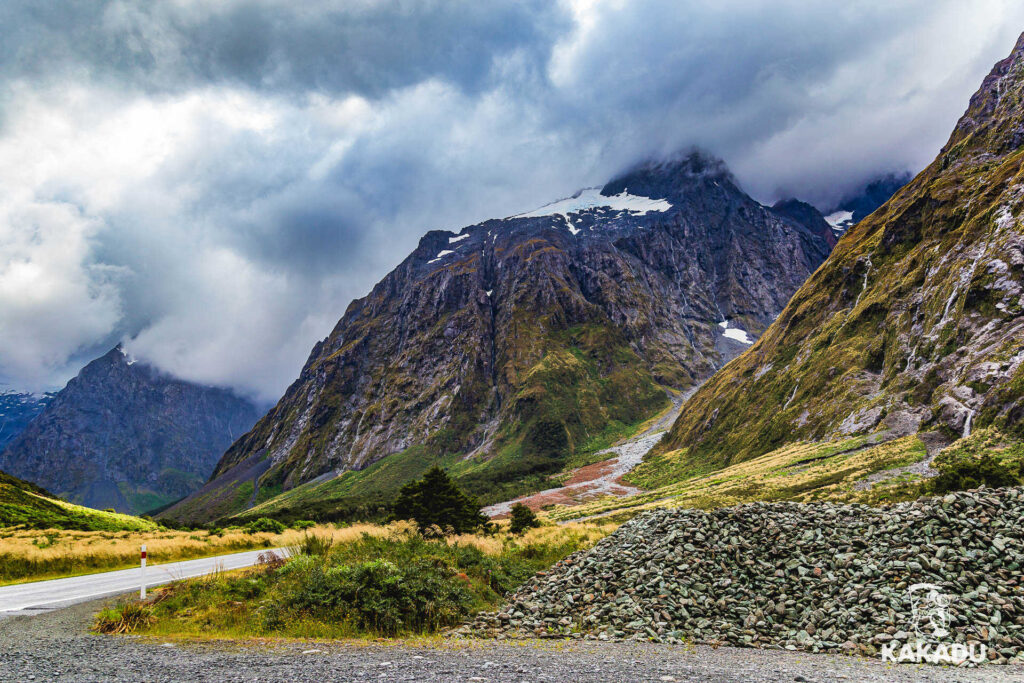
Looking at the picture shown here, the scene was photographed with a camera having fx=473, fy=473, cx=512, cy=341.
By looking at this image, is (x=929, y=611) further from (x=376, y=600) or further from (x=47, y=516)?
(x=47, y=516)

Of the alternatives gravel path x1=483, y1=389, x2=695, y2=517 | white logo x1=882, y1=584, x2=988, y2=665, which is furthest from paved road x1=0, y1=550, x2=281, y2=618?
gravel path x1=483, y1=389, x2=695, y2=517

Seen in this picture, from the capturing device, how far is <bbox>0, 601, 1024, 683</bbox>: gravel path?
8.22 m

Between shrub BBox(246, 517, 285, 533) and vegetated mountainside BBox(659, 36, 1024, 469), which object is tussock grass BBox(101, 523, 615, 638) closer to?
shrub BBox(246, 517, 285, 533)

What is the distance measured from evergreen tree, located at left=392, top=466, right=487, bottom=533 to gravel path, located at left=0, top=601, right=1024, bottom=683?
69.9 ft

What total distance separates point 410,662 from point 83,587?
50.0ft

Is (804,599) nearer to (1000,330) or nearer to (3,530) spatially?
(3,530)

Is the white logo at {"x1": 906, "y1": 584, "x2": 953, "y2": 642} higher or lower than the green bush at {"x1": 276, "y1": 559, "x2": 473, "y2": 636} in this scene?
lower

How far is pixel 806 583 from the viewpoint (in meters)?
12.7

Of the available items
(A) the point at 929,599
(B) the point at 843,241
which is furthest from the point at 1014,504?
(B) the point at 843,241

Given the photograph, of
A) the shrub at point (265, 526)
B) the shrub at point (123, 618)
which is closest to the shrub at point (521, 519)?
the shrub at point (265, 526)

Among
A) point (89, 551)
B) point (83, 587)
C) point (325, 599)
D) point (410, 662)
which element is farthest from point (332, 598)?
point (89, 551)

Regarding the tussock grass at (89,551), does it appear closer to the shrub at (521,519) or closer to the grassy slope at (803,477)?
the shrub at (521,519)

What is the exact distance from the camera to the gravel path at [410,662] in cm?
822

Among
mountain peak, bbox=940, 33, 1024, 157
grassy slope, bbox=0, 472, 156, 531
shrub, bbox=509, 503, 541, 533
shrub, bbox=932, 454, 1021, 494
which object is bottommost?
shrub, bbox=932, 454, 1021, 494
